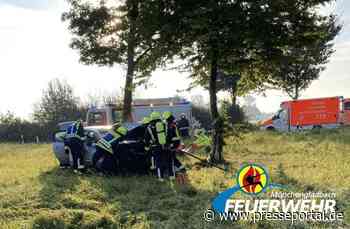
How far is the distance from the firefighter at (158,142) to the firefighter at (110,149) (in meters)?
0.90

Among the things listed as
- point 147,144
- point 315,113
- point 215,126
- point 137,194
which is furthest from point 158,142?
point 315,113

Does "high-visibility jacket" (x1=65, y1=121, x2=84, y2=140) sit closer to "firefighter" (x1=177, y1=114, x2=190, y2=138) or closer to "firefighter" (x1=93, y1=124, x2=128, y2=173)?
"firefighter" (x1=93, y1=124, x2=128, y2=173)

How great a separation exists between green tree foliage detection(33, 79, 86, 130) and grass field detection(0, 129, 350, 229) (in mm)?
24037

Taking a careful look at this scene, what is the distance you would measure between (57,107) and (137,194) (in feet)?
105

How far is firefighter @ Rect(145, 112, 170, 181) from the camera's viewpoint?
9.46 m

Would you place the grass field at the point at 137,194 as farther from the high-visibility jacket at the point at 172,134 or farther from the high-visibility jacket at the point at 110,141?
the high-visibility jacket at the point at 172,134

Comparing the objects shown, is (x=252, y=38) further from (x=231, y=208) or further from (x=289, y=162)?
(x=231, y=208)

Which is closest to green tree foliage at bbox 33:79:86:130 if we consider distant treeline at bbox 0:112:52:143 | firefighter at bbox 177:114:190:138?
distant treeline at bbox 0:112:52:143

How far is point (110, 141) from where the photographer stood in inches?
396

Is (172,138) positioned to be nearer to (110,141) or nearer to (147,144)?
(147,144)

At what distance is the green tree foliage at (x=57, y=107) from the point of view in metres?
35.4

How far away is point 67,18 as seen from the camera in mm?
18344

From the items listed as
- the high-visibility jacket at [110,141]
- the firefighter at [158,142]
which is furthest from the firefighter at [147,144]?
the high-visibility jacket at [110,141]

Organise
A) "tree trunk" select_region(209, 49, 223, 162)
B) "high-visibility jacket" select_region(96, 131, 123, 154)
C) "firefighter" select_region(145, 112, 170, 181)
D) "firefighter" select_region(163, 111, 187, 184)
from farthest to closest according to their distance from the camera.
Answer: "tree trunk" select_region(209, 49, 223, 162), "high-visibility jacket" select_region(96, 131, 123, 154), "firefighter" select_region(163, 111, 187, 184), "firefighter" select_region(145, 112, 170, 181)
